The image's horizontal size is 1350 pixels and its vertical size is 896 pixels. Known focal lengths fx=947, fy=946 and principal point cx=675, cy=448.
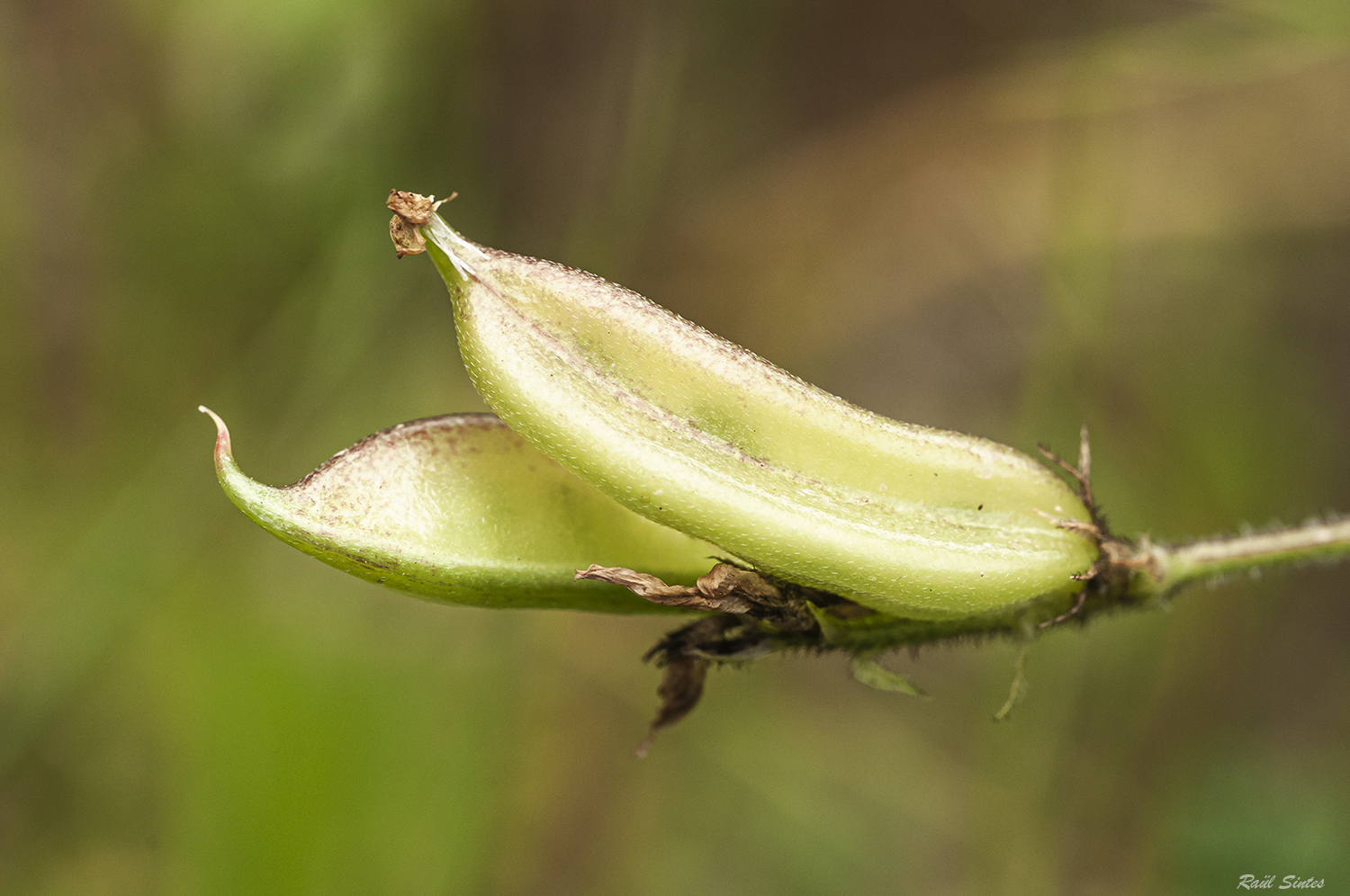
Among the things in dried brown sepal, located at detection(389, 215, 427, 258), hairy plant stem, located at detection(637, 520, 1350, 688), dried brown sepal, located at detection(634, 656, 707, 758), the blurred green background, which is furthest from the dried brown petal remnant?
the blurred green background

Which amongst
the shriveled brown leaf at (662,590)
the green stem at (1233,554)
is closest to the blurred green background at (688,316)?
the green stem at (1233,554)

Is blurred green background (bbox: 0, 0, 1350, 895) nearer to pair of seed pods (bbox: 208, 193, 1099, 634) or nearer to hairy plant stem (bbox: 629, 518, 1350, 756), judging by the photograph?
hairy plant stem (bbox: 629, 518, 1350, 756)

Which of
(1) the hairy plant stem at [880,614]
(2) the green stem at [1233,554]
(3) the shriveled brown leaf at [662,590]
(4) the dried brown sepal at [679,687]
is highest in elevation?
(2) the green stem at [1233,554]

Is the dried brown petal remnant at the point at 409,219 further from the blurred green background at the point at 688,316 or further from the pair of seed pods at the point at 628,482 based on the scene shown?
the blurred green background at the point at 688,316

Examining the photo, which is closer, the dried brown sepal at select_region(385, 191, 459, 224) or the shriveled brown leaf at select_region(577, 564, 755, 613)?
the dried brown sepal at select_region(385, 191, 459, 224)

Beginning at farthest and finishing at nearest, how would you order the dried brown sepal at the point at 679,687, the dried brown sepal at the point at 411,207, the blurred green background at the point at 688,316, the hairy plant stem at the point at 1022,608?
1. the blurred green background at the point at 688,316
2. the dried brown sepal at the point at 679,687
3. the hairy plant stem at the point at 1022,608
4. the dried brown sepal at the point at 411,207
